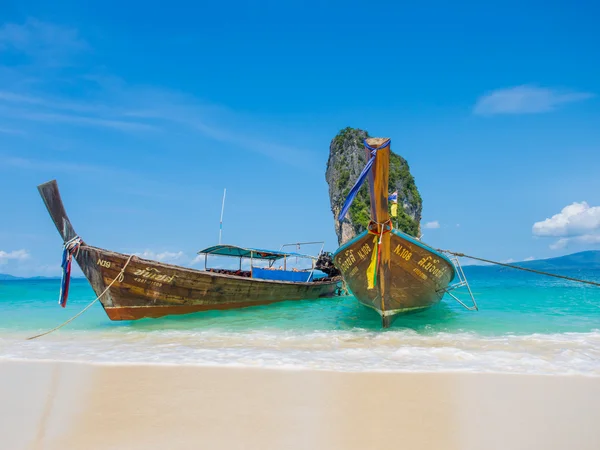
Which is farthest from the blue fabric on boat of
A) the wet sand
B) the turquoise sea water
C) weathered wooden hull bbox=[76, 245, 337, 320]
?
the wet sand

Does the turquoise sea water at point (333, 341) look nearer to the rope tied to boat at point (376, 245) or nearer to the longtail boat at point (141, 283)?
the longtail boat at point (141, 283)

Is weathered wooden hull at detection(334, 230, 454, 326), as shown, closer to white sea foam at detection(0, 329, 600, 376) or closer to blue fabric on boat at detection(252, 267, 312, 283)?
white sea foam at detection(0, 329, 600, 376)

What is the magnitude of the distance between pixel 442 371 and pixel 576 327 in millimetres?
6960

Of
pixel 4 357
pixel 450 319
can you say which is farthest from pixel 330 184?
pixel 4 357

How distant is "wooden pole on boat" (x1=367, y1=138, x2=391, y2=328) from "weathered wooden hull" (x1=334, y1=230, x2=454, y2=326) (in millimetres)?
22

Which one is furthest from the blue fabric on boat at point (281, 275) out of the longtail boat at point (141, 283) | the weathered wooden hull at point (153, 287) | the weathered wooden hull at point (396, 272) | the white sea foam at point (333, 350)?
the white sea foam at point (333, 350)

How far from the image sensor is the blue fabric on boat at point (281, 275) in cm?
1424

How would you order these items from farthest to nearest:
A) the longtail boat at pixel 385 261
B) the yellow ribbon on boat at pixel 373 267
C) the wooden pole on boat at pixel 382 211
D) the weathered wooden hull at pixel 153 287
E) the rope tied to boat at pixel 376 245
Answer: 1. the weathered wooden hull at pixel 153 287
2. the yellow ribbon on boat at pixel 373 267
3. the rope tied to boat at pixel 376 245
4. the longtail boat at pixel 385 261
5. the wooden pole on boat at pixel 382 211

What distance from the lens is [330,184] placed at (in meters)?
63.2

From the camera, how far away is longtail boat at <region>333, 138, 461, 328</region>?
739 cm

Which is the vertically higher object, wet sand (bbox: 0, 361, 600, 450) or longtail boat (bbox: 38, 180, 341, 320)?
longtail boat (bbox: 38, 180, 341, 320)

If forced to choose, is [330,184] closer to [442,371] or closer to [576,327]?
[576,327]

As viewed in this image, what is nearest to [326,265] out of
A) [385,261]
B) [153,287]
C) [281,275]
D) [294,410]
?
[281,275]

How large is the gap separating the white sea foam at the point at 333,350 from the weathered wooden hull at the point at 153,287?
1.18 metres
